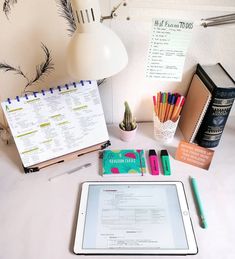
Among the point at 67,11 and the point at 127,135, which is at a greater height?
the point at 67,11

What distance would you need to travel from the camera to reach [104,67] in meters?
0.52

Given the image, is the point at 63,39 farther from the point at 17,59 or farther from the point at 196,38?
the point at 196,38

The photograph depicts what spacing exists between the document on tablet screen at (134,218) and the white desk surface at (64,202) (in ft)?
0.13

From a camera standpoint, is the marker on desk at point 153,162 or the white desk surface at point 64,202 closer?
the white desk surface at point 64,202

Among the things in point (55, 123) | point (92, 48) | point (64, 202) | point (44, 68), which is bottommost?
point (64, 202)

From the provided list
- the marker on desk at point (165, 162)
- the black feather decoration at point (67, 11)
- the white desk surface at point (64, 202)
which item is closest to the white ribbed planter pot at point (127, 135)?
the white desk surface at point (64, 202)

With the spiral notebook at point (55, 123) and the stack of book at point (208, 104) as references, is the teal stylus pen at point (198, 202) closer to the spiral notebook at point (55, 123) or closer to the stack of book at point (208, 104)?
the stack of book at point (208, 104)

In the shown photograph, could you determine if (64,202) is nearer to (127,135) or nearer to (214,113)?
(127,135)

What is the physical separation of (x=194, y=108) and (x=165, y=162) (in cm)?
21

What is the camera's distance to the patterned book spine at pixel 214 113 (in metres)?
0.68

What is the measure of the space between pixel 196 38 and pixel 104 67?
368 mm

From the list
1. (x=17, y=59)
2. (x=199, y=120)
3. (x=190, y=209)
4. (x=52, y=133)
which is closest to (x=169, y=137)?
(x=199, y=120)

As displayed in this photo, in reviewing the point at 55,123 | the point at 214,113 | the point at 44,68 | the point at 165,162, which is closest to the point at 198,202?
the point at 165,162

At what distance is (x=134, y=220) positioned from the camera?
1.91 ft
